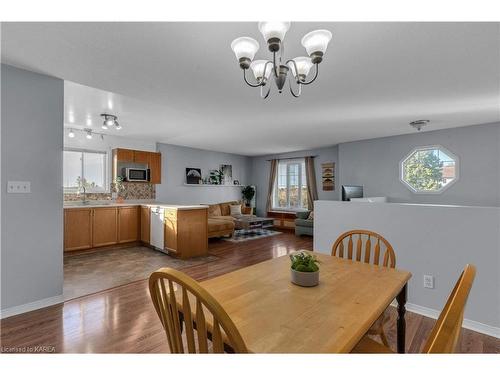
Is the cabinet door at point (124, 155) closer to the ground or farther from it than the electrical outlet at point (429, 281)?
farther from it

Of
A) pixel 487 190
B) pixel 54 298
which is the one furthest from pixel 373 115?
pixel 54 298

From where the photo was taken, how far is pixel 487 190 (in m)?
4.04

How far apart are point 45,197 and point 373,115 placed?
4.18m

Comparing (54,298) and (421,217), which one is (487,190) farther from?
(54,298)

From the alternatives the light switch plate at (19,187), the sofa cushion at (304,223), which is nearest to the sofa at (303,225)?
the sofa cushion at (304,223)

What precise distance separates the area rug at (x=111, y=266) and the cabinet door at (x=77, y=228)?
18 cm

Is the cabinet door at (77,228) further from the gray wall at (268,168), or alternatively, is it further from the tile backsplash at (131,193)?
the gray wall at (268,168)

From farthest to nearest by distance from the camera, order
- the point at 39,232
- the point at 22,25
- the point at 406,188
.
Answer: the point at 406,188
the point at 39,232
the point at 22,25

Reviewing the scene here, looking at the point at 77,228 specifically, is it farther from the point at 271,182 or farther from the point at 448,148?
the point at 448,148

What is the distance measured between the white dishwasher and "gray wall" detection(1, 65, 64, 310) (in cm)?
198

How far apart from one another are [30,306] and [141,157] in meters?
3.77

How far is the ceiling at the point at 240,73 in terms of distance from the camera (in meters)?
1.70

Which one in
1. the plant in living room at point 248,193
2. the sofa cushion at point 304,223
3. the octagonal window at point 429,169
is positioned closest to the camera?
the octagonal window at point 429,169

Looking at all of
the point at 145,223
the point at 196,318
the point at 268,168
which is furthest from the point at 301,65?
the point at 268,168
